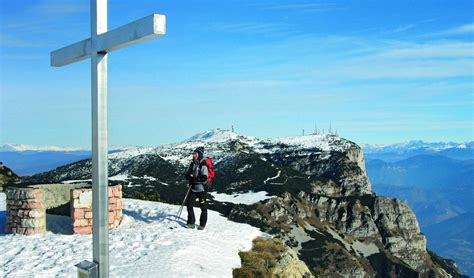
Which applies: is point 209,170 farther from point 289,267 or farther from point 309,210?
point 309,210

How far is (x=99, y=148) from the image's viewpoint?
7.61m

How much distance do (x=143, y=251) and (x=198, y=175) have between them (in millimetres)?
3828

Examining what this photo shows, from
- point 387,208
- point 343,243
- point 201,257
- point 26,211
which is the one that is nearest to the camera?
point 201,257

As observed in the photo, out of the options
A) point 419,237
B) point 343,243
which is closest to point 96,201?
point 343,243

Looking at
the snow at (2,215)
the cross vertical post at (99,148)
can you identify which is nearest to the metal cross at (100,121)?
the cross vertical post at (99,148)

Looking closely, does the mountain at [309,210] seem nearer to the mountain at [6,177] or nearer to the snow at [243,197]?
the snow at [243,197]

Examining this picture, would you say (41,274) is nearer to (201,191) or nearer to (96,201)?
(201,191)

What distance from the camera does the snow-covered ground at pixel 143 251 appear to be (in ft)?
48.7

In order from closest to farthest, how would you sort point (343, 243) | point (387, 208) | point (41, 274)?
1. point (41, 274)
2. point (343, 243)
3. point (387, 208)

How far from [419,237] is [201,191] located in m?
180

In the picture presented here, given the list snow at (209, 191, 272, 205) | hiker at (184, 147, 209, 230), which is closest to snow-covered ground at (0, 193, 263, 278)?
hiker at (184, 147, 209, 230)

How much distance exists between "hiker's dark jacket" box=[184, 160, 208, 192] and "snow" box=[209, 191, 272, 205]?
122952 millimetres

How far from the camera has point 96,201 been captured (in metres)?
7.70

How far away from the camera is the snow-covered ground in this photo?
14844 millimetres
